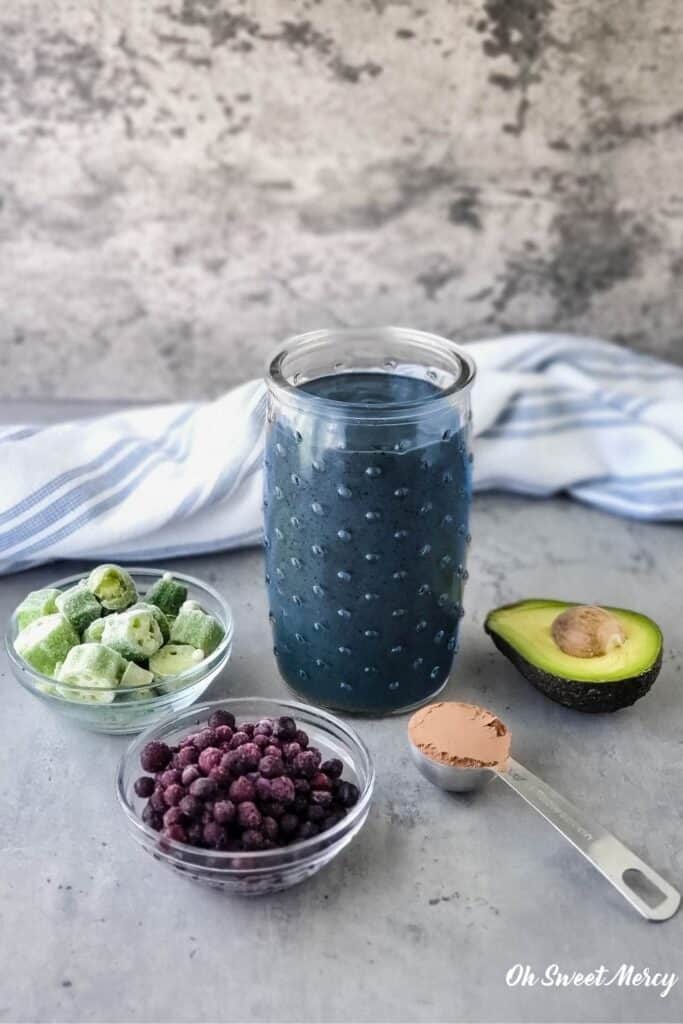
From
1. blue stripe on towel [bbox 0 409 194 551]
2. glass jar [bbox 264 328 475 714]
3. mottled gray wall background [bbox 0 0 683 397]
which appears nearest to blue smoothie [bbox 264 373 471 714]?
glass jar [bbox 264 328 475 714]

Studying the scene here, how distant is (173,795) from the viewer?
91 cm

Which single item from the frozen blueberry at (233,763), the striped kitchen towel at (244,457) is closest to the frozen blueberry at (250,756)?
the frozen blueberry at (233,763)

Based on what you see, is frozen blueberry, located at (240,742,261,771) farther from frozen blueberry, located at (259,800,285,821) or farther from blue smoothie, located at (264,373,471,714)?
blue smoothie, located at (264,373,471,714)

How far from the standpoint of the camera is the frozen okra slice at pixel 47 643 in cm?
108

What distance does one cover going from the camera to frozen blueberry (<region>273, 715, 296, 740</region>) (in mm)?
978

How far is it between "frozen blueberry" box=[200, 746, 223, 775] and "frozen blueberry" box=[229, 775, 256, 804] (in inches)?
1.2

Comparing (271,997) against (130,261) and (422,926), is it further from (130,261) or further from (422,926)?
(130,261)

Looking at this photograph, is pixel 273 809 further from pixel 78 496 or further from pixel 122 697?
pixel 78 496

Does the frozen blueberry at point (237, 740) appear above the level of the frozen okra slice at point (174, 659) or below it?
above

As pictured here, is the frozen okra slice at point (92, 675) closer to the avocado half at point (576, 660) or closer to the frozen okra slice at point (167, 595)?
the frozen okra slice at point (167, 595)

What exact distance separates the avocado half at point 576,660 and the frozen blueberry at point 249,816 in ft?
1.07

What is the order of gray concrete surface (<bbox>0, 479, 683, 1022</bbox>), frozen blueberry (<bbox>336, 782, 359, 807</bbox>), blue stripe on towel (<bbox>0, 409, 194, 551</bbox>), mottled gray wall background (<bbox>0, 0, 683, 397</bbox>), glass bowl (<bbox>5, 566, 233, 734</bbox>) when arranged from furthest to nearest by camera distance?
1. mottled gray wall background (<bbox>0, 0, 683, 397</bbox>)
2. blue stripe on towel (<bbox>0, 409, 194, 551</bbox>)
3. glass bowl (<bbox>5, 566, 233, 734</bbox>)
4. frozen blueberry (<bbox>336, 782, 359, 807</bbox>)
5. gray concrete surface (<bbox>0, 479, 683, 1022</bbox>)

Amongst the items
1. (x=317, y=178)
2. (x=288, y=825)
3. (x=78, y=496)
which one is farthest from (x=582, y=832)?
(x=317, y=178)

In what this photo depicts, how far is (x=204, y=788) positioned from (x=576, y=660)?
382mm
